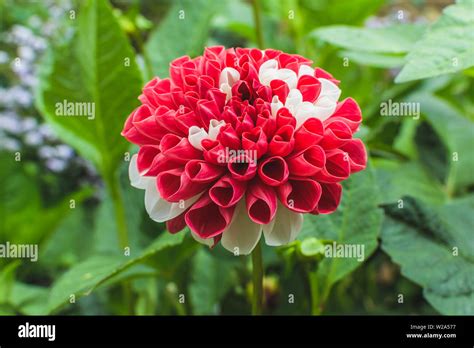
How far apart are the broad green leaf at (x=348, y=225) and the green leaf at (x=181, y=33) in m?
0.21

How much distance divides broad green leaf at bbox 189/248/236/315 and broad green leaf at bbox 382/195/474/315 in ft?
0.70

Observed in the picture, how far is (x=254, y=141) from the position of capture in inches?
12.7

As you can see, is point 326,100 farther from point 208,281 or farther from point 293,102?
point 208,281

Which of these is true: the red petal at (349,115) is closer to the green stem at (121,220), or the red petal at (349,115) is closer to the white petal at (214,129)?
the white petal at (214,129)

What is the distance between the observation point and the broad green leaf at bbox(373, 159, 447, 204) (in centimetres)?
54

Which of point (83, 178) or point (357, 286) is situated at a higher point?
point (83, 178)

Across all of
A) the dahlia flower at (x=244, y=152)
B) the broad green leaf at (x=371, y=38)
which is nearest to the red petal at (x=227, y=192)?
the dahlia flower at (x=244, y=152)

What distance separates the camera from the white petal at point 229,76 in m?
0.35

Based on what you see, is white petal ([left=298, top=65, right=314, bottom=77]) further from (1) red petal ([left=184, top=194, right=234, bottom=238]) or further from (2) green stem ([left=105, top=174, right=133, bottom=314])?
(2) green stem ([left=105, top=174, right=133, bottom=314])

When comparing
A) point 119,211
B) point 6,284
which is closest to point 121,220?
point 119,211

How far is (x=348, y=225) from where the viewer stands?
1.48 ft
